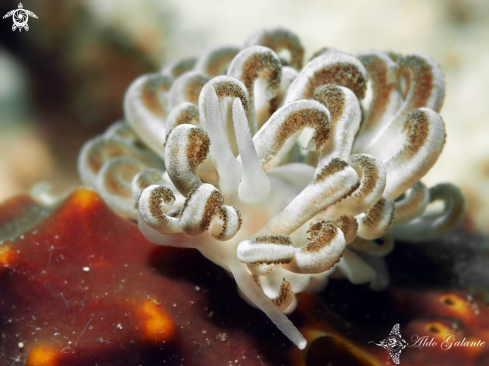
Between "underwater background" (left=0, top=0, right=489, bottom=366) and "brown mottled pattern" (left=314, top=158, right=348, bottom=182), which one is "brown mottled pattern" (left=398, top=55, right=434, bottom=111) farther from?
"underwater background" (left=0, top=0, right=489, bottom=366)

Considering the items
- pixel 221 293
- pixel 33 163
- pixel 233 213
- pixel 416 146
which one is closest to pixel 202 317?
pixel 221 293

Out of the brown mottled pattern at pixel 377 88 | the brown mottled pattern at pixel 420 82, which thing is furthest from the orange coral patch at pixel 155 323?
the brown mottled pattern at pixel 420 82

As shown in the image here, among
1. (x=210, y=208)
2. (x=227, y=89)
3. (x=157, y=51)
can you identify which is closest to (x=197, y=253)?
(x=210, y=208)

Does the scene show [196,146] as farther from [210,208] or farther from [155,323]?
[155,323]

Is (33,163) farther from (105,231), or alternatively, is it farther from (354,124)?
(354,124)

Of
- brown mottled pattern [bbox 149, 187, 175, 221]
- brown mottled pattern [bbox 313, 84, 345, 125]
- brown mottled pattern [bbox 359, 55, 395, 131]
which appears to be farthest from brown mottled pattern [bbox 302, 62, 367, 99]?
brown mottled pattern [bbox 149, 187, 175, 221]
